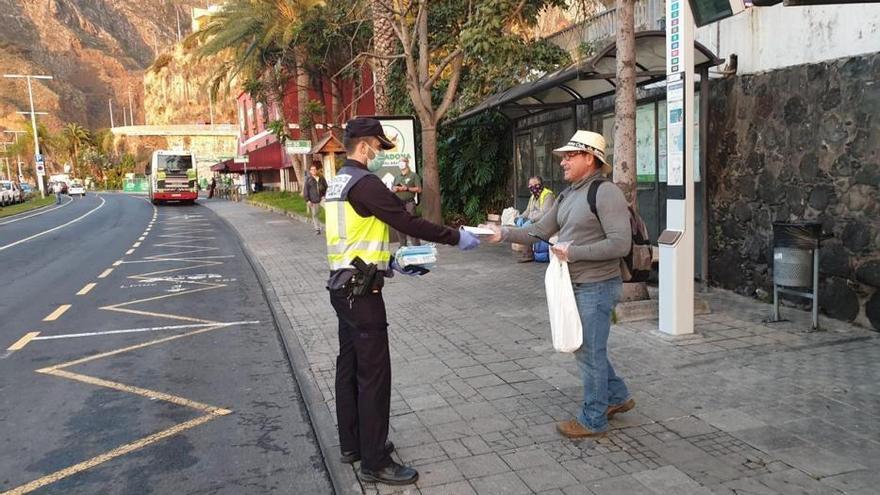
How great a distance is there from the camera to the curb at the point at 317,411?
3.69 metres

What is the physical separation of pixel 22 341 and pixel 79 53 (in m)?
153

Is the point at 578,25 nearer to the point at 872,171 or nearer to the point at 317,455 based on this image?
the point at 872,171

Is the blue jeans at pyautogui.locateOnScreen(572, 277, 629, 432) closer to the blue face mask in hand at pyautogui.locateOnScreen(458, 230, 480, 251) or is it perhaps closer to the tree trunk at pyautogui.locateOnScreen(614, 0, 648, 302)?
the blue face mask in hand at pyautogui.locateOnScreen(458, 230, 480, 251)

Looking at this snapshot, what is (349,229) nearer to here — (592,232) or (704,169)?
(592,232)

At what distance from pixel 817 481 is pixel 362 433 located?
2.33 meters

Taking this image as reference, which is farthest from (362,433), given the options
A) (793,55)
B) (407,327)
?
(793,55)

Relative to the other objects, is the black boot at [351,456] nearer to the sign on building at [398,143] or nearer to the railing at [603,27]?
the railing at [603,27]

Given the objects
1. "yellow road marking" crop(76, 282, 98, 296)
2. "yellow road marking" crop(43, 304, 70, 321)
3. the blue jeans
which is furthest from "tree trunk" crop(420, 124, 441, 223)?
the blue jeans

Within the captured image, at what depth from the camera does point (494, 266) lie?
10945mm

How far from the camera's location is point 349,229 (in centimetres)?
348

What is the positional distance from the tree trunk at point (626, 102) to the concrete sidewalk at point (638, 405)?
1.53m

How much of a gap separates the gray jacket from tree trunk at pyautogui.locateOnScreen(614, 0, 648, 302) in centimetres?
322

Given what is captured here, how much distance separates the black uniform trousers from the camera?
3.54 metres

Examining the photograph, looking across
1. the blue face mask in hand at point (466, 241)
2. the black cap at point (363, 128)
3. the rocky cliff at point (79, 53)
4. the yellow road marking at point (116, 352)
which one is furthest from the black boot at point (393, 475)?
the rocky cliff at point (79, 53)
